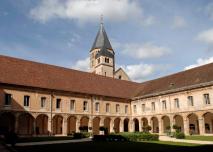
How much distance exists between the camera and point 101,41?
201ft

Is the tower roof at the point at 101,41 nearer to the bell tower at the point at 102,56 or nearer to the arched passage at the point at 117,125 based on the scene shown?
the bell tower at the point at 102,56

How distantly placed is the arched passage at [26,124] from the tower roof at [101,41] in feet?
113

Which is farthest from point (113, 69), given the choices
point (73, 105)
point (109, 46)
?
point (73, 105)

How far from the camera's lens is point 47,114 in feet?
96.6

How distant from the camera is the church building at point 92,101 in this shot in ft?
91.1

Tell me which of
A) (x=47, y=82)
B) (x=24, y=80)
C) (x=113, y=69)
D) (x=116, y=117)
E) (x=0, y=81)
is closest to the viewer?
(x=0, y=81)

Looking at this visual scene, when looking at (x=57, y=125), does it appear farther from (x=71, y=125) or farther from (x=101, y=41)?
(x=101, y=41)

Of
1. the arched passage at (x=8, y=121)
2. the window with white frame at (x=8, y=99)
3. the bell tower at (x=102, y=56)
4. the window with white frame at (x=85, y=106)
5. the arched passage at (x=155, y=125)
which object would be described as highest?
the bell tower at (x=102, y=56)

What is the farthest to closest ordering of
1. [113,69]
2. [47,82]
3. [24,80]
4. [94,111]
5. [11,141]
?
[113,69]
[94,111]
[47,82]
[24,80]
[11,141]

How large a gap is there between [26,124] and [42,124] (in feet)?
8.66

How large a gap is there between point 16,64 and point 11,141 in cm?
1594

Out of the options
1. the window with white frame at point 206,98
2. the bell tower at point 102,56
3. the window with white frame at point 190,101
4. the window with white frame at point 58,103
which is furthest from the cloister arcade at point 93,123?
the bell tower at point 102,56

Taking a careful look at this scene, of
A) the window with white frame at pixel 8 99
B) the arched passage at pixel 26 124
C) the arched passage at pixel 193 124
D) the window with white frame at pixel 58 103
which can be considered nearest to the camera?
the window with white frame at pixel 8 99

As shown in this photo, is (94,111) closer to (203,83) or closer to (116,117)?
(116,117)
